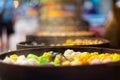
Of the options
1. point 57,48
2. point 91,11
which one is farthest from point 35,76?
point 91,11

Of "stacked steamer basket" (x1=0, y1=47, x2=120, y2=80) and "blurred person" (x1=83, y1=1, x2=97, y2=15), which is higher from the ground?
"blurred person" (x1=83, y1=1, x2=97, y2=15)

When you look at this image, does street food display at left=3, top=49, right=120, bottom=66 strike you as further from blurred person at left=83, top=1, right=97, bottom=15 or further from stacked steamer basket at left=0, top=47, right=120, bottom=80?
blurred person at left=83, top=1, right=97, bottom=15

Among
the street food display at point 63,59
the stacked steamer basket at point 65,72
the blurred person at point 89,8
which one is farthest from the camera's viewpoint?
the blurred person at point 89,8

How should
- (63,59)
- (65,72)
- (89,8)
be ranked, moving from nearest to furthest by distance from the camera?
(65,72) < (63,59) < (89,8)

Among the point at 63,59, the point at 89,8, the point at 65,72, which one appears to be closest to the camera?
the point at 65,72

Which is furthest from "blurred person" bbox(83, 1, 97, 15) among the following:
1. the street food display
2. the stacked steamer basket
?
the stacked steamer basket

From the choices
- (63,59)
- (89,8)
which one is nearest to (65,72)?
(63,59)

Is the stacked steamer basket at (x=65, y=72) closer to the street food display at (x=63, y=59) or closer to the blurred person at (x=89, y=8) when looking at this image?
the street food display at (x=63, y=59)

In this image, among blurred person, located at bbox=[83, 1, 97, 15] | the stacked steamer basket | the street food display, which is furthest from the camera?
blurred person, located at bbox=[83, 1, 97, 15]

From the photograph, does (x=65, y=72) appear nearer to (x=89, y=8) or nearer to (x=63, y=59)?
(x=63, y=59)

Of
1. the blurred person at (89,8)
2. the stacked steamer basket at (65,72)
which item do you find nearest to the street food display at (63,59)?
the stacked steamer basket at (65,72)

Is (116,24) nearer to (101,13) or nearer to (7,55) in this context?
(7,55)
